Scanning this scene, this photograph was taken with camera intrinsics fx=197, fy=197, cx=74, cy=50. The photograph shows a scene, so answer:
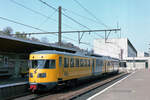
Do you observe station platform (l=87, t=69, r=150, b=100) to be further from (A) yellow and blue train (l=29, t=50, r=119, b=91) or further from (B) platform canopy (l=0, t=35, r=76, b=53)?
(B) platform canopy (l=0, t=35, r=76, b=53)

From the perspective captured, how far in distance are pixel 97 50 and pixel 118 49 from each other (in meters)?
9.14

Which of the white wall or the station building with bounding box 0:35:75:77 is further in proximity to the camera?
the white wall

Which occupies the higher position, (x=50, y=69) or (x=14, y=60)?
(x=14, y=60)

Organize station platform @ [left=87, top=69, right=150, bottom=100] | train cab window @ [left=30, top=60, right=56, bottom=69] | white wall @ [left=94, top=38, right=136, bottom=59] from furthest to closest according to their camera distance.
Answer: white wall @ [left=94, top=38, right=136, bottom=59] < train cab window @ [left=30, top=60, right=56, bottom=69] < station platform @ [left=87, top=69, right=150, bottom=100]

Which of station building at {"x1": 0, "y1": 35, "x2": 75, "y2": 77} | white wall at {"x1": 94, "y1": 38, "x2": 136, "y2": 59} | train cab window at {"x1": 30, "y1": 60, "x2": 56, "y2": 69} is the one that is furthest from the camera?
white wall at {"x1": 94, "y1": 38, "x2": 136, "y2": 59}

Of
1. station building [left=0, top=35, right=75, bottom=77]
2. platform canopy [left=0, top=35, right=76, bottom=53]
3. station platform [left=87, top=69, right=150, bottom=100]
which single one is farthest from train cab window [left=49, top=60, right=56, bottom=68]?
station building [left=0, top=35, right=75, bottom=77]

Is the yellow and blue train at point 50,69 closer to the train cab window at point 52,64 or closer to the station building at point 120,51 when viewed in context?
the train cab window at point 52,64

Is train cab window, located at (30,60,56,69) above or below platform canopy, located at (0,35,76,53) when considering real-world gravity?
below

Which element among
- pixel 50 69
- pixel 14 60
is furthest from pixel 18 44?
pixel 14 60


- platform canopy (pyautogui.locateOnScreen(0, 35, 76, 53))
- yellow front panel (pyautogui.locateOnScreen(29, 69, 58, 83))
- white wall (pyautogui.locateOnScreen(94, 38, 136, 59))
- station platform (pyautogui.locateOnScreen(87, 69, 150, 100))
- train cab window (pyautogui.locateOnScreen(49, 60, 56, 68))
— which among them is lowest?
station platform (pyautogui.locateOnScreen(87, 69, 150, 100))

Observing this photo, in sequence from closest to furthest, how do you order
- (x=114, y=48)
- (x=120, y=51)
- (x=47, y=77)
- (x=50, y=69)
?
(x=47, y=77)
(x=50, y=69)
(x=120, y=51)
(x=114, y=48)

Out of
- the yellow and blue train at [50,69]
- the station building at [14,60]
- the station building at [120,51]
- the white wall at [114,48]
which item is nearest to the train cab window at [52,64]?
the yellow and blue train at [50,69]

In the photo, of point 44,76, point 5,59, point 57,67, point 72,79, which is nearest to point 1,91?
point 44,76

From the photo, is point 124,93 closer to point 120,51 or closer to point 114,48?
point 120,51
